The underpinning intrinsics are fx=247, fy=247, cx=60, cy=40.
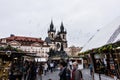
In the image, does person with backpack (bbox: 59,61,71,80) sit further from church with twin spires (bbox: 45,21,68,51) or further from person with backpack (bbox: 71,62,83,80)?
church with twin spires (bbox: 45,21,68,51)

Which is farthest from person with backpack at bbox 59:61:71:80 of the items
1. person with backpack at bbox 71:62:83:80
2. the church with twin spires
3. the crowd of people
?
the church with twin spires

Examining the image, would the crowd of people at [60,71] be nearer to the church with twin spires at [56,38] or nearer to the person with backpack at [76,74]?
the person with backpack at [76,74]

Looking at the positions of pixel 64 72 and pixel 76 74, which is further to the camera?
pixel 64 72

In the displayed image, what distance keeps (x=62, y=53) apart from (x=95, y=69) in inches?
2947

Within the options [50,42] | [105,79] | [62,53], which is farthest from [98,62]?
[50,42]

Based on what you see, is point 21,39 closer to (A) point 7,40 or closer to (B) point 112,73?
(A) point 7,40

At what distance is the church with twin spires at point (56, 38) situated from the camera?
144 metres

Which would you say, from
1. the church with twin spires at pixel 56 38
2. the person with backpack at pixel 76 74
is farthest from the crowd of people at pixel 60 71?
the church with twin spires at pixel 56 38

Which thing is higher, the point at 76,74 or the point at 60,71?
the point at 60,71

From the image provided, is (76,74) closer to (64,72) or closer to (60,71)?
(64,72)

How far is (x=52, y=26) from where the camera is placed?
154 m

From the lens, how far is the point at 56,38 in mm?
145625

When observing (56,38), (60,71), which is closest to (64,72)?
(60,71)

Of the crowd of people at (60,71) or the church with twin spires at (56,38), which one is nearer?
the crowd of people at (60,71)
